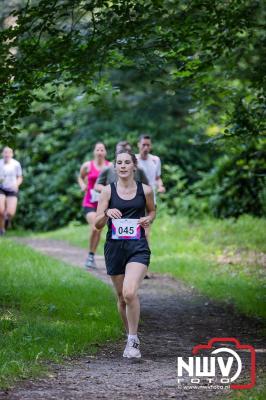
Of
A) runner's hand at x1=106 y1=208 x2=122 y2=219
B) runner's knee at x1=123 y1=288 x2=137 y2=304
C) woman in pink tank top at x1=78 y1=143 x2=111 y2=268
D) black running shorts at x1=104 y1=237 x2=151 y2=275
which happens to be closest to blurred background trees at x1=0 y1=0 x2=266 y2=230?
woman in pink tank top at x1=78 y1=143 x2=111 y2=268

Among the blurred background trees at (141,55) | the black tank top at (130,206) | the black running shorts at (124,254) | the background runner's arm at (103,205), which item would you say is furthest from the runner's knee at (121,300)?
the blurred background trees at (141,55)

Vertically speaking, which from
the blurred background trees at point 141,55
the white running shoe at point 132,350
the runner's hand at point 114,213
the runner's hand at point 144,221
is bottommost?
the white running shoe at point 132,350

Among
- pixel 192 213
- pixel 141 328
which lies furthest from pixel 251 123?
pixel 192 213

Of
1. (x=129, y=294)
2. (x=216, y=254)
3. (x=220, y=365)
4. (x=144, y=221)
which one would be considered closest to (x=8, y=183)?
(x=216, y=254)

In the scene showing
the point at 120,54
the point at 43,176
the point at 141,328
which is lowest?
the point at 141,328

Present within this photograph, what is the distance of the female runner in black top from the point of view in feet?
26.2

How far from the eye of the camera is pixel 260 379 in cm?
695

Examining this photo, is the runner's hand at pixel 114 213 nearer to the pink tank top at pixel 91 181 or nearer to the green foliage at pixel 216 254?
the green foliage at pixel 216 254

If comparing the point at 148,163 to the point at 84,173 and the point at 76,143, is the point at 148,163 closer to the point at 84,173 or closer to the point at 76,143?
the point at 84,173

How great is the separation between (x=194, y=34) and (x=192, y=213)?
37.1 ft

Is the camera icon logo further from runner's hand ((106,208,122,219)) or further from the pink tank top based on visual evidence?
the pink tank top

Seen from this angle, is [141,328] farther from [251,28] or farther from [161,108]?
[161,108]

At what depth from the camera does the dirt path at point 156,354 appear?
654 cm

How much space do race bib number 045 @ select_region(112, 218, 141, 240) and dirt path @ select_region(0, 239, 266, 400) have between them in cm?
119
